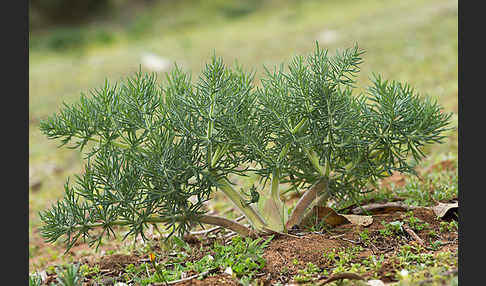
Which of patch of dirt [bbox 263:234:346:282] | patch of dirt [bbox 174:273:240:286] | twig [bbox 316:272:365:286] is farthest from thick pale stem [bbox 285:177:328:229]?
twig [bbox 316:272:365:286]

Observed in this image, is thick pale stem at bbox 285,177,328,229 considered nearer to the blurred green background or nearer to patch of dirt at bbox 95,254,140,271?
patch of dirt at bbox 95,254,140,271

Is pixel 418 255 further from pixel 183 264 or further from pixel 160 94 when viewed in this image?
pixel 160 94

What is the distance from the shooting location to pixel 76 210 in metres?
2.88

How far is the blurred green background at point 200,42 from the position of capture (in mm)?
7781

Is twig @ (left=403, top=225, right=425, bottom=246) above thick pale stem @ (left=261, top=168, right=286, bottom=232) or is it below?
below

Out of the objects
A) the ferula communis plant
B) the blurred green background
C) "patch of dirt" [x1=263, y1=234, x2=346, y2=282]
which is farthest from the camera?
the blurred green background

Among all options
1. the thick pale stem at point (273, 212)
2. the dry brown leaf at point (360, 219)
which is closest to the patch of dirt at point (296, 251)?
the thick pale stem at point (273, 212)

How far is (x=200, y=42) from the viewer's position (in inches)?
628

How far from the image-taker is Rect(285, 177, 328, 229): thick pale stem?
10.3 ft

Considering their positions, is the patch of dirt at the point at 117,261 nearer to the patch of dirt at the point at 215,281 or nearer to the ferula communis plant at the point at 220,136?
the ferula communis plant at the point at 220,136

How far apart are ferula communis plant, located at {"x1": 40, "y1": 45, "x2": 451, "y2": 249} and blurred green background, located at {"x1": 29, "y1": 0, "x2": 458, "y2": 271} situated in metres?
1.52

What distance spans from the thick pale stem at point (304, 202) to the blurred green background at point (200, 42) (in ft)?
5.62

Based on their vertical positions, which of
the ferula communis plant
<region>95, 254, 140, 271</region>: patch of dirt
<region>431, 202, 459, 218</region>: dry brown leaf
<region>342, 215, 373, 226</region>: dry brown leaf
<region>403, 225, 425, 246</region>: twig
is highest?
the ferula communis plant

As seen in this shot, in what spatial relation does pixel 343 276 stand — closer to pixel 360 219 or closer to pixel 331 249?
pixel 331 249
